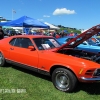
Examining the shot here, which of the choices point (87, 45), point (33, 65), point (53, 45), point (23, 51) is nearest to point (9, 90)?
point (33, 65)

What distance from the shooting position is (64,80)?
470 centimetres

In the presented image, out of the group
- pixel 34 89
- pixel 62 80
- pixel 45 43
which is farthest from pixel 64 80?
pixel 45 43

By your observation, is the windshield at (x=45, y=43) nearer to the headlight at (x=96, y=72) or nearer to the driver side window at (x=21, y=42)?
the driver side window at (x=21, y=42)

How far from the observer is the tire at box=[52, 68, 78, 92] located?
4.47 m

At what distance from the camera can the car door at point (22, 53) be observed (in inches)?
215

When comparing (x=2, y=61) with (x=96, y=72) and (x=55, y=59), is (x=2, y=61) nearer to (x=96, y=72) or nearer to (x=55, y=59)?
(x=55, y=59)

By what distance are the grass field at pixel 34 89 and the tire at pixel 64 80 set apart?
0.45 ft

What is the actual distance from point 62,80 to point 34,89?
2.54 feet

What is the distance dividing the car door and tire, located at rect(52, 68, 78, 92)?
85 cm

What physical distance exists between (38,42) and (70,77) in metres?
1.81

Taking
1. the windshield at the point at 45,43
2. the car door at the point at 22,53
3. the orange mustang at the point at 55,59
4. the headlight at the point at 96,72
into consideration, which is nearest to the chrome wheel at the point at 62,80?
the orange mustang at the point at 55,59

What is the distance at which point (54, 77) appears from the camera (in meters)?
4.85

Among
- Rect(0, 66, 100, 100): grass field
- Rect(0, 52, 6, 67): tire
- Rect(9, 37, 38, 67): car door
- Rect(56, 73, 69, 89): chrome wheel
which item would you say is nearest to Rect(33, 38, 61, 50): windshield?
Rect(9, 37, 38, 67): car door

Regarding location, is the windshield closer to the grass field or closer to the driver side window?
the driver side window
